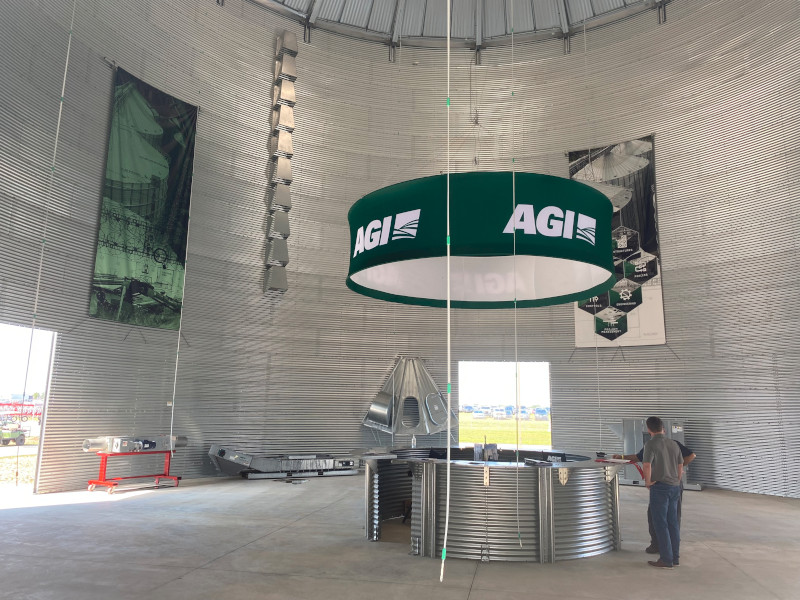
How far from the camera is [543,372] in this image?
13266 mm

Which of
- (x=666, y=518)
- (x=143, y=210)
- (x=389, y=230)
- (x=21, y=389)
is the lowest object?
(x=666, y=518)

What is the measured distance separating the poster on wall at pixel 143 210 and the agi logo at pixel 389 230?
6.99 meters

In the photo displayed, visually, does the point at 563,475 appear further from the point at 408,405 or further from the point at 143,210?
the point at 143,210

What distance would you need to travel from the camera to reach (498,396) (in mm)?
13367

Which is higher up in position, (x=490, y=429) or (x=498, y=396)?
(x=498, y=396)

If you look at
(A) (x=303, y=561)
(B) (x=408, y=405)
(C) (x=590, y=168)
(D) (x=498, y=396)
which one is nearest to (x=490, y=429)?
(D) (x=498, y=396)

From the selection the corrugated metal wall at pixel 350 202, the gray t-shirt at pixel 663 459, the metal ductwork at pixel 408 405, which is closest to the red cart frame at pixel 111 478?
the corrugated metal wall at pixel 350 202

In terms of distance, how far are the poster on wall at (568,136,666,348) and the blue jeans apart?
7.56 m

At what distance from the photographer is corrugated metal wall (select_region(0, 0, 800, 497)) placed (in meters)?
9.80

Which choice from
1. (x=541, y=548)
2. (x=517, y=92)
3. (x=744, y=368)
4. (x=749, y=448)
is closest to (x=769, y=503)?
(x=749, y=448)

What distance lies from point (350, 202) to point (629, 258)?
268 inches

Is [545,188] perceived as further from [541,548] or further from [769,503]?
[769,503]

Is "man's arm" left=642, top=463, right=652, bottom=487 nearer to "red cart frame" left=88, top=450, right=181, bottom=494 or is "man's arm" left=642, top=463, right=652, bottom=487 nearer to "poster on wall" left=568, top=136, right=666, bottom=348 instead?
"poster on wall" left=568, top=136, right=666, bottom=348

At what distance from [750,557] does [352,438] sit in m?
8.92
